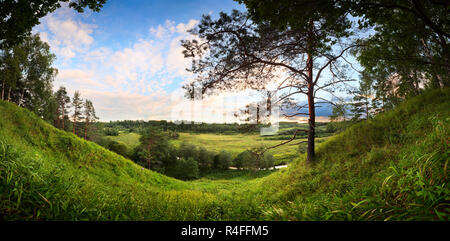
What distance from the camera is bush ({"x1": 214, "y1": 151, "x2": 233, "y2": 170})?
167ft

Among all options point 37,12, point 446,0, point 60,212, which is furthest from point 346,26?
point 37,12

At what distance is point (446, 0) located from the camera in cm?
401

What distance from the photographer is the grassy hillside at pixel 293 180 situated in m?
2.10

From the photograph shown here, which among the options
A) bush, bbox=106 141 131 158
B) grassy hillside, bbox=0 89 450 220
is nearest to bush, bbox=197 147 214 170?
bush, bbox=106 141 131 158

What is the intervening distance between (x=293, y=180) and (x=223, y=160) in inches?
1783

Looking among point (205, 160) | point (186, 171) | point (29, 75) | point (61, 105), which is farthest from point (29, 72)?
point (205, 160)

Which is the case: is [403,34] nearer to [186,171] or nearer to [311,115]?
[311,115]

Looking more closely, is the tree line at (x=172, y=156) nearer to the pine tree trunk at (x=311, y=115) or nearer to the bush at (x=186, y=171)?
the bush at (x=186, y=171)

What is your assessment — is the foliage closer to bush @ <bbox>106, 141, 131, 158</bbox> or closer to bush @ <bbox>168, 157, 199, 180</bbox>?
bush @ <bbox>168, 157, 199, 180</bbox>

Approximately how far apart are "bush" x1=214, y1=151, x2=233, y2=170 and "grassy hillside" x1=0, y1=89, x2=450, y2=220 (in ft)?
129

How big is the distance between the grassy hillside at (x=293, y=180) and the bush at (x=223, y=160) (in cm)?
3941
